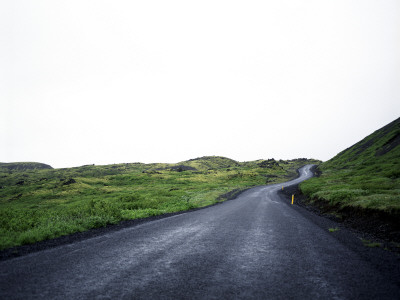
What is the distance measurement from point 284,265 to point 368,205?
12054mm

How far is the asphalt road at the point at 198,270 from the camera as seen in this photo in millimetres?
4688

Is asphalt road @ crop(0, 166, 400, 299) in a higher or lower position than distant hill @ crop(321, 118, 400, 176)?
lower

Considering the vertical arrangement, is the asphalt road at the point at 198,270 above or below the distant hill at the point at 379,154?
below

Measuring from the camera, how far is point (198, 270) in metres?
6.00

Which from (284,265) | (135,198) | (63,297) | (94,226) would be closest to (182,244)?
(284,265)

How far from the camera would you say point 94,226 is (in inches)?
486

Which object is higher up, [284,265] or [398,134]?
[398,134]

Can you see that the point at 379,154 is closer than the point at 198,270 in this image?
No

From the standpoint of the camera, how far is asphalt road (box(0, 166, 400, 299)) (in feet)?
15.4

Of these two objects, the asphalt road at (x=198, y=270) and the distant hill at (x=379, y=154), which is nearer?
the asphalt road at (x=198, y=270)

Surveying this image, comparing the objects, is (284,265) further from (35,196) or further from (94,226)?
(35,196)

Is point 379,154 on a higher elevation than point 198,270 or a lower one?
higher

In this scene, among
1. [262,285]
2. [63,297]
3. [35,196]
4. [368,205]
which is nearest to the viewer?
[63,297]

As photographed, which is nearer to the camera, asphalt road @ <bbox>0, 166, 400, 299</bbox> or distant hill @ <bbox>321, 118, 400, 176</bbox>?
asphalt road @ <bbox>0, 166, 400, 299</bbox>
